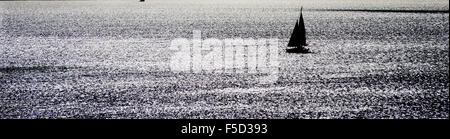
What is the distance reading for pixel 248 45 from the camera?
32.7ft

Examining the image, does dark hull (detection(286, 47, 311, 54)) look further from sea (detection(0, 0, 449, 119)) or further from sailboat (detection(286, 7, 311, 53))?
sea (detection(0, 0, 449, 119))

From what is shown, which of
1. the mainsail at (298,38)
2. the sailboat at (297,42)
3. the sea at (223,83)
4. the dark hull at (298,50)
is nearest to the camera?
the sea at (223,83)

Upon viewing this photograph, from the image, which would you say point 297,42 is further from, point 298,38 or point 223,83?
point 223,83

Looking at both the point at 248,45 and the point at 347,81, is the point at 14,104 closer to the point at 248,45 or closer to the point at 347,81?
the point at 347,81

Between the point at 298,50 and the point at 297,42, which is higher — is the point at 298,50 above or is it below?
below

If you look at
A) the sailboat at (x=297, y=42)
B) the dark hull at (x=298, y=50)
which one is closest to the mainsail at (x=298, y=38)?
the sailboat at (x=297, y=42)

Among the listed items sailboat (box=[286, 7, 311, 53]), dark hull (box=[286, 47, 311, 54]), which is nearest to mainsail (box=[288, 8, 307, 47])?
sailboat (box=[286, 7, 311, 53])

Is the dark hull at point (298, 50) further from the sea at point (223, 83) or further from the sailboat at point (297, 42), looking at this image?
the sea at point (223, 83)

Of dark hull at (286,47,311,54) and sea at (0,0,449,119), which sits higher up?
sea at (0,0,449,119)

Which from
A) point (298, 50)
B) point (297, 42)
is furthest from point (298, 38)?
point (298, 50)

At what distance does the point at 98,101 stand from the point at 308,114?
184 centimetres
